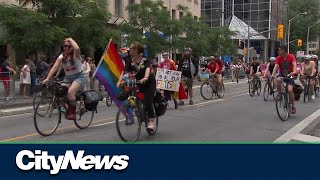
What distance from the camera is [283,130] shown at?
9828 millimetres

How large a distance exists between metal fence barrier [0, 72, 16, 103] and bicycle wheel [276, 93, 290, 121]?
1037 centimetres

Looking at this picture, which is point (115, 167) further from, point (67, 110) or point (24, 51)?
point (24, 51)

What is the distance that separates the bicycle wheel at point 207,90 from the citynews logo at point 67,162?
1402 centimetres

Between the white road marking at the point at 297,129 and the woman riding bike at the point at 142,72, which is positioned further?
the white road marking at the point at 297,129

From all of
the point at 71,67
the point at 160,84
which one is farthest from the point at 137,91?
the point at 160,84

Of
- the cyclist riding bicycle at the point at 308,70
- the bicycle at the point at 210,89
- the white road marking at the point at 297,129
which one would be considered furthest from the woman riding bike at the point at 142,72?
the cyclist riding bicycle at the point at 308,70

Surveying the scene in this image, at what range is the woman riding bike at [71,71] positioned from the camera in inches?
352

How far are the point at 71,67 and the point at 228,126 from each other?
3.81m

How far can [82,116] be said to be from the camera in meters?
10.1

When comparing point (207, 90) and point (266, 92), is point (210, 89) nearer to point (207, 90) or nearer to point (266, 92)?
point (207, 90)

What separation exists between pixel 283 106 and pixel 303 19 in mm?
90398

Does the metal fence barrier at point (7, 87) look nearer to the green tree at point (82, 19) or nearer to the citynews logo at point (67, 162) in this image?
the green tree at point (82, 19)

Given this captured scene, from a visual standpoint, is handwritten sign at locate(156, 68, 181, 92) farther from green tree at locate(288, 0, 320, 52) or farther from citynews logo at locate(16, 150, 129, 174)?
green tree at locate(288, 0, 320, 52)

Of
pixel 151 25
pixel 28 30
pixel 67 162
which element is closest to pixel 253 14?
pixel 151 25
